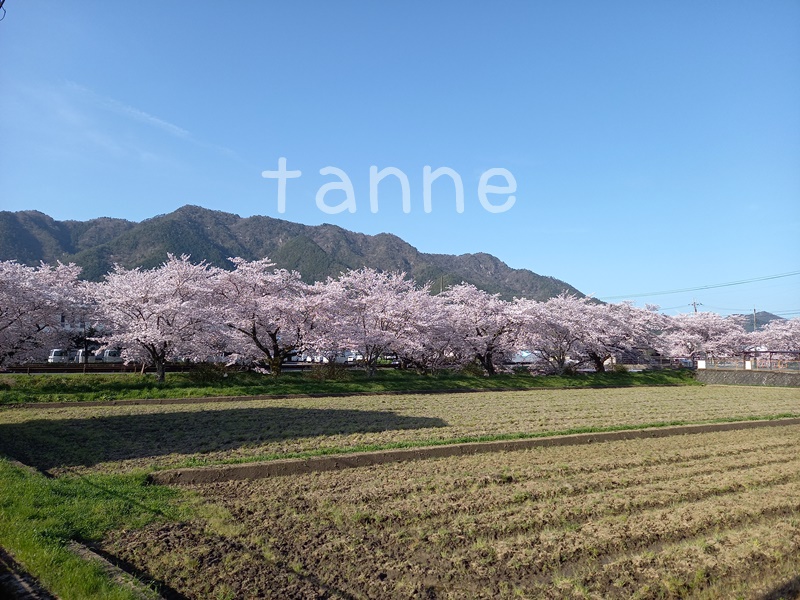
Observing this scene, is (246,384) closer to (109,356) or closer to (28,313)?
(28,313)

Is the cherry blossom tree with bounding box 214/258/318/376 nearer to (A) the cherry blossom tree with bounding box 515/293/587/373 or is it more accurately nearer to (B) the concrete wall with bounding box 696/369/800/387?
(A) the cherry blossom tree with bounding box 515/293/587/373

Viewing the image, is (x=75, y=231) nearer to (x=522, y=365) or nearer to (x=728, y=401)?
(x=522, y=365)

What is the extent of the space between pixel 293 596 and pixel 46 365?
37.7m

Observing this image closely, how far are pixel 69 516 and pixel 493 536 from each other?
4674mm

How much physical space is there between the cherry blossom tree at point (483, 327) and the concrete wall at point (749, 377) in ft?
42.8

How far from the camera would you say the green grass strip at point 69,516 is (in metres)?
4.36

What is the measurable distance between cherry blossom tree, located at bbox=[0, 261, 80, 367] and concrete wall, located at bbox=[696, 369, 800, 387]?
39101 mm

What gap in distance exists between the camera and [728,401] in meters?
21.8

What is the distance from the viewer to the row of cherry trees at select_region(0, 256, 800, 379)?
2559 centimetres

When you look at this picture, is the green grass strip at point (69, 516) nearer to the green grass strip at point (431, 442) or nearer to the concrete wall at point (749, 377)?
the green grass strip at point (431, 442)

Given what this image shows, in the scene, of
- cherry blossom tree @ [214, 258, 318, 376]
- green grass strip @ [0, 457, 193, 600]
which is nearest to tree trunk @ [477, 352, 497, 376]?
cherry blossom tree @ [214, 258, 318, 376]

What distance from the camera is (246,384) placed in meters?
23.9

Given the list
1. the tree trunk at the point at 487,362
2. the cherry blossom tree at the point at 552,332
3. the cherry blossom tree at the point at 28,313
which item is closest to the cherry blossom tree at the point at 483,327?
the tree trunk at the point at 487,362

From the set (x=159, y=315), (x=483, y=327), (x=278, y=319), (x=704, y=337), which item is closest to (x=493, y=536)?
(x=159, y=315)
